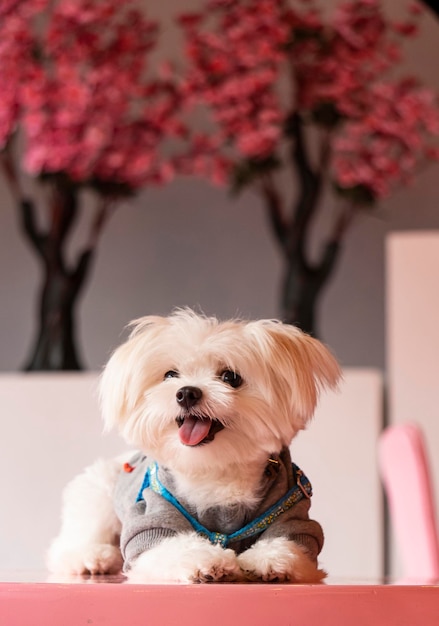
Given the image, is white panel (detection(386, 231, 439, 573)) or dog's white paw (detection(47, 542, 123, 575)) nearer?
dog's white paw (detection(47, 542, 123, 575))

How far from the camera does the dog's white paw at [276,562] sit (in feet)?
2.12

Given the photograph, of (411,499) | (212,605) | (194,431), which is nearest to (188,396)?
(194,431)

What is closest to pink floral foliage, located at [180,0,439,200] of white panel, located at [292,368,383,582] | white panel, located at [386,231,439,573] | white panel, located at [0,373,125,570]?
white panel, located at [386,231,439,573]

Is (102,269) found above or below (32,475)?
below

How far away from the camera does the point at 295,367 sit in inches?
26.5

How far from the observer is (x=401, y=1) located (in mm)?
2867

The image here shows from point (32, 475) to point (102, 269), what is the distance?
133cm

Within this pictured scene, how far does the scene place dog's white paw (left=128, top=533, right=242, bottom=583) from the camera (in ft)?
2.08

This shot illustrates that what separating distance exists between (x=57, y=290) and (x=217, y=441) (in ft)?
5.39

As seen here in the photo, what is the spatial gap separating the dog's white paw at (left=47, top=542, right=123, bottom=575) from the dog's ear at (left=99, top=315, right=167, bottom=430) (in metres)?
0.10

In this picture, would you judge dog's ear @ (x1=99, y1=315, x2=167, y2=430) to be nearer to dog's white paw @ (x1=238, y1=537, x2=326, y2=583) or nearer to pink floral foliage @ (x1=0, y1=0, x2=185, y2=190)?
dog's white paw @ (x1=238, y1=537, x2=326, y2=583)

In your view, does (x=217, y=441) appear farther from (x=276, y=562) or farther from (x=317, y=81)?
(x=317, y=81)

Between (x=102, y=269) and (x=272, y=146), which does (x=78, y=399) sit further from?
(x=102, y=269)

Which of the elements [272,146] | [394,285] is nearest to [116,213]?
[272,146]
